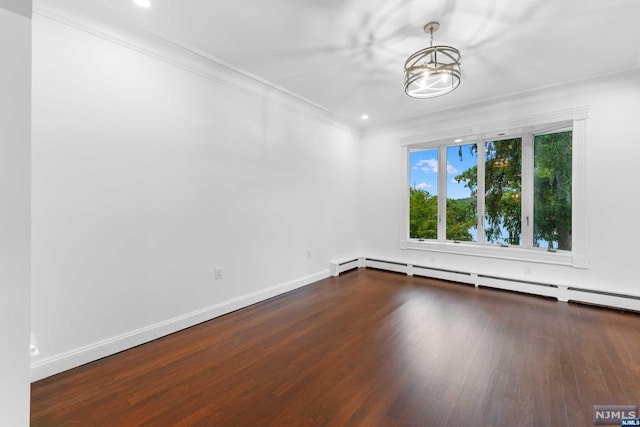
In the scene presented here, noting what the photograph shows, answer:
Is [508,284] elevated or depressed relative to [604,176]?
depressed

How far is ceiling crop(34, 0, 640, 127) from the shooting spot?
212 cm

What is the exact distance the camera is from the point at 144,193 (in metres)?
2.46

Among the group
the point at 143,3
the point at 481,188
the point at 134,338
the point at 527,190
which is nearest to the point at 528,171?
the point at 527,190

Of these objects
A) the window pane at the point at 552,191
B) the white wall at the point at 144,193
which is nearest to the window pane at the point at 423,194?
the window pane at the point at 552,191

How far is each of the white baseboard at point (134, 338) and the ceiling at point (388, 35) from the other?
2.61 m

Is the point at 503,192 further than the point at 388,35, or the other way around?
the point at 503,192

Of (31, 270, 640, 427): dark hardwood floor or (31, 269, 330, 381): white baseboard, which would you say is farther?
(31, 269, 330, 381): white baseboard

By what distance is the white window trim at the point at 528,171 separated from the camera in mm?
3449

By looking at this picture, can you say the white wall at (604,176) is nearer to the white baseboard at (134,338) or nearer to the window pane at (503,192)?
the window pane at (503,192)

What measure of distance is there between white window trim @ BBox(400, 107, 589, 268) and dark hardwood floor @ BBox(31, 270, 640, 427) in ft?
2.60

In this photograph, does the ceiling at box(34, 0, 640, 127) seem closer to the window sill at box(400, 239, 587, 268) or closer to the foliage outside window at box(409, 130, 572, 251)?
the foliage outside window at box(409, 130, 572, 251)

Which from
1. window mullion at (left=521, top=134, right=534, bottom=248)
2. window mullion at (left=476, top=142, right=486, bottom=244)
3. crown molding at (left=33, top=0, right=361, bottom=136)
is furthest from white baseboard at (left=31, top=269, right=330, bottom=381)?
window mullion at (left=521, top=134, right=534, bottom=248)

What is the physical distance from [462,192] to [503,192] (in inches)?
23.6

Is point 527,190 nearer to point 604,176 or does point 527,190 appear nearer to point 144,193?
point 604,176
